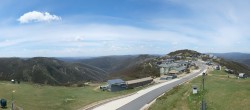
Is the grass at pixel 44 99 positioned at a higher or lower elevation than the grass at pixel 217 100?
lower

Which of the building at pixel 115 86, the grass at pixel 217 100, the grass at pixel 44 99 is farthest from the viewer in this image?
the building at pixel 115 86

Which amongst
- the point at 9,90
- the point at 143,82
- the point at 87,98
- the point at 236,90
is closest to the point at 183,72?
the point at 143,82

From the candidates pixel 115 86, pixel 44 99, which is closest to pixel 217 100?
pixel 44 99

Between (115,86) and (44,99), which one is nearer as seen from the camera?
(44,99)

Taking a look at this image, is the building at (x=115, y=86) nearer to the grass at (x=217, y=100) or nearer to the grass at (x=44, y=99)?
the grass at (x=44, y=99)

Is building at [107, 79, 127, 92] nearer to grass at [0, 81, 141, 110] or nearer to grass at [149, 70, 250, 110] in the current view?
grass at [0, 81, 141, 110]

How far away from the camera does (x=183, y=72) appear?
16050 centimetres

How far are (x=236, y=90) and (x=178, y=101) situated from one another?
10.5m

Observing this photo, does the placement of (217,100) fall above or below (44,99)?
above

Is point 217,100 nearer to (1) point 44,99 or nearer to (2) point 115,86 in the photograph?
(1) point 44,99

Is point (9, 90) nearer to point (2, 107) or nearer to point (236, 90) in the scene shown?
point (2, 107)

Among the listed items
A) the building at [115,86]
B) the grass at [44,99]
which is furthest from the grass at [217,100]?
the building at [115,86]

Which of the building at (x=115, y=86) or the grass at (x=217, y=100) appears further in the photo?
the building at (x=115, y=86)

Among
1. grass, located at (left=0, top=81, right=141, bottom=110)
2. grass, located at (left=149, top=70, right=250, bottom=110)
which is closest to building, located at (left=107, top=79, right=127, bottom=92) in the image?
grass, located at (left=0, top=81, right=141, bottom=110)
